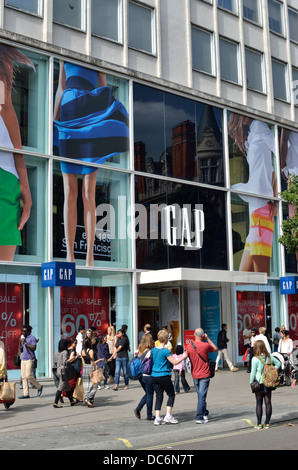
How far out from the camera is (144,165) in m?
23.5

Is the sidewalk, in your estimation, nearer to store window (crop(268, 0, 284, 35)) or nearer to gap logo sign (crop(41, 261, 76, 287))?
gap logo sign (crop(41, 261, 76, 287))

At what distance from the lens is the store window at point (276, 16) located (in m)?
30.3

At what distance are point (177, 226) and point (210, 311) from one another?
4240 mm

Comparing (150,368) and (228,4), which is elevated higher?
(228,4)

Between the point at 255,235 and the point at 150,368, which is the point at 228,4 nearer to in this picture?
the point at 255,235

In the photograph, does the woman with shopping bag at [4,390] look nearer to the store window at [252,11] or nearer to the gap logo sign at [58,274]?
the gap logo sign at [58,274]

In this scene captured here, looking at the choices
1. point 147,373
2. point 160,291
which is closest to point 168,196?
point 160,291

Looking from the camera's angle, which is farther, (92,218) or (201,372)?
(92,218)

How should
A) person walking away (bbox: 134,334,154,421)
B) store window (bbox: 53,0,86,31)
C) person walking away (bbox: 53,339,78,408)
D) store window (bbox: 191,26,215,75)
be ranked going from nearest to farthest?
person walking away (bbox: 134,334,154,421) < person walking away (bbox: 53,339,78,408) < store window (bbox: 53,0,86,31) < store window (bbox: 191,26,215,75)

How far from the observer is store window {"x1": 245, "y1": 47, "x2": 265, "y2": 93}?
94.3ft

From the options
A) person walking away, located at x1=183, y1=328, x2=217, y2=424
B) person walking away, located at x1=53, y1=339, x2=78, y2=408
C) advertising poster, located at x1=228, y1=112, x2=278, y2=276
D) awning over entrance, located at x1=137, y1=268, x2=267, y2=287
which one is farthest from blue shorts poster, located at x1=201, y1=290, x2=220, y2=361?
person walking away, located at x1=183, y1=328, x2=217, y2=424

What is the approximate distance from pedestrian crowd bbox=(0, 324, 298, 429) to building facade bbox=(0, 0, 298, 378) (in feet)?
10.2

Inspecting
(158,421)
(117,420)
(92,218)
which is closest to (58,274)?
(92,218)
